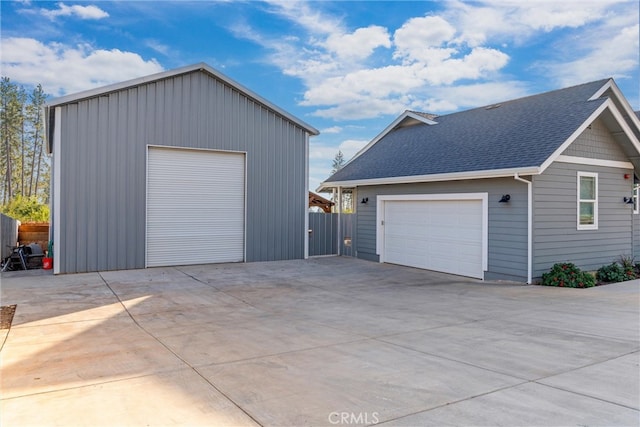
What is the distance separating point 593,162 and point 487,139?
2591mm

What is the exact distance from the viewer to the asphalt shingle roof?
9.69m

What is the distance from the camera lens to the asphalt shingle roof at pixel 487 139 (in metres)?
Answer: 9.69

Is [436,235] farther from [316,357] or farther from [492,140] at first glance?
[316,357]

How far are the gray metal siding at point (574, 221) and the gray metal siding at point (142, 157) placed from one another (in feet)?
22.7

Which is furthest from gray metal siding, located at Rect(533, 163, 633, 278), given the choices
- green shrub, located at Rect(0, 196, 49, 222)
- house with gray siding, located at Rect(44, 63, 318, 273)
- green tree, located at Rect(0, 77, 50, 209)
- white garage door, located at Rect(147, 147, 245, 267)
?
green tree, located at Rect(0, 77, 50, 209)

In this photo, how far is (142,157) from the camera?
36.3 ft

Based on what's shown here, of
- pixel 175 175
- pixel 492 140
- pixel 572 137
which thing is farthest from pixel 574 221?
pixel 175 175

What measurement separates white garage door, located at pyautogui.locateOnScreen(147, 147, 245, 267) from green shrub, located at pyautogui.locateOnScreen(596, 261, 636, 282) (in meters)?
9.52

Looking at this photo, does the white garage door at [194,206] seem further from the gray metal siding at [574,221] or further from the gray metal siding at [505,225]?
the gray metal siding at [574,221]

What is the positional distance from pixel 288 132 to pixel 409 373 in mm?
10138

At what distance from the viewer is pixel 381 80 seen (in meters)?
22.1

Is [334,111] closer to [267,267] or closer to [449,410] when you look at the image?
[267,267]

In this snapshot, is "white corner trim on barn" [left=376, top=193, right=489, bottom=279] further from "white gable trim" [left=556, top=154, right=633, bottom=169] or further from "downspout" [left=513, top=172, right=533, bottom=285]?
"white gable trim" [left=556, top=154, right=633, bottom=169]

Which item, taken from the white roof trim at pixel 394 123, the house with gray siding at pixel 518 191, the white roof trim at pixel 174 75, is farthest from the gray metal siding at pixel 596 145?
the white roof trim at pixel 174 75
